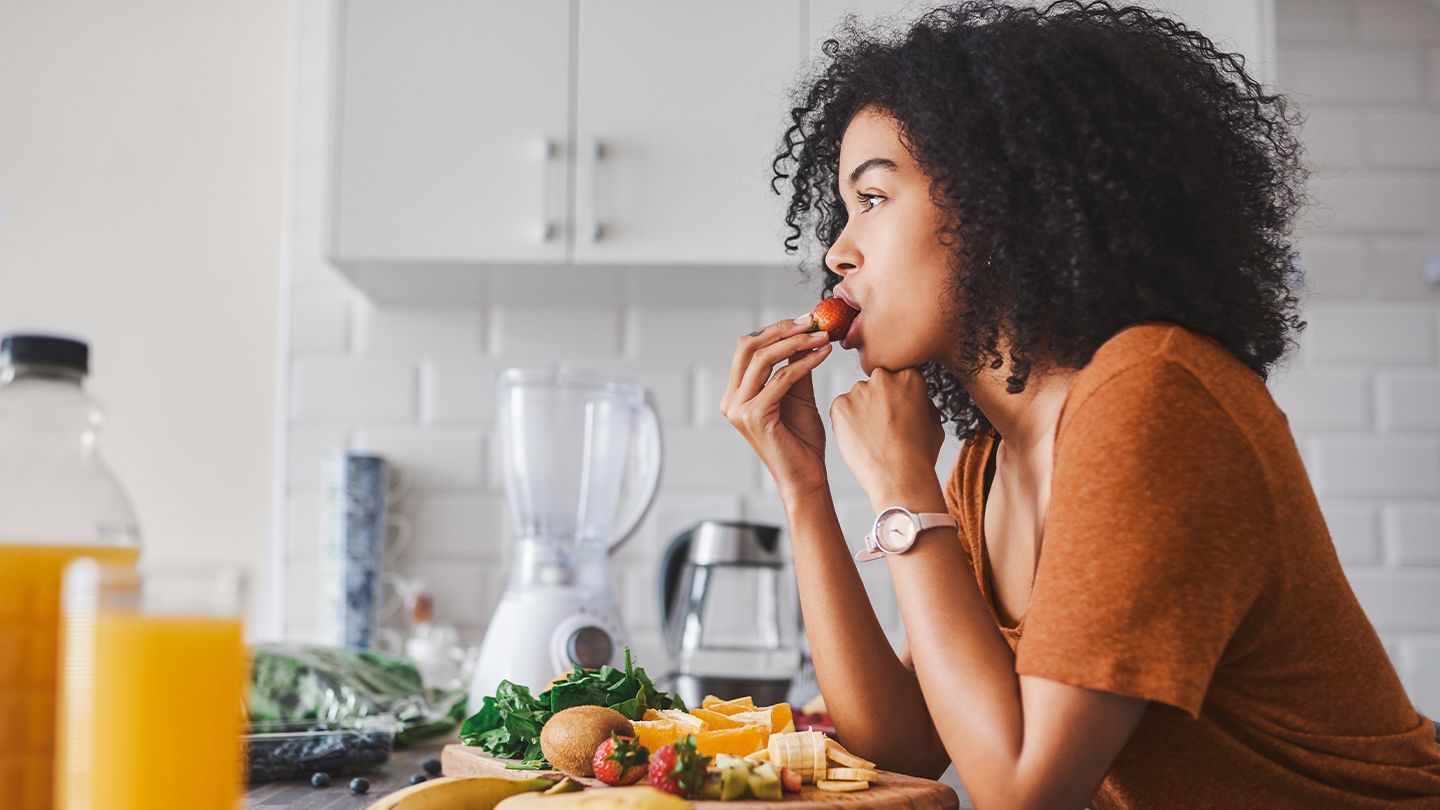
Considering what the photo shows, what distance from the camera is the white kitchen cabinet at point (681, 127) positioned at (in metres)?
2.12

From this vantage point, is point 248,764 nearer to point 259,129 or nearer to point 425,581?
point 425,581

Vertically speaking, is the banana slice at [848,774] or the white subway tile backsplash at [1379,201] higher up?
the white subway tile backsplash at [1379,201]

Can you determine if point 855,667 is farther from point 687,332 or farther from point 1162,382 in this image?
point 687,332

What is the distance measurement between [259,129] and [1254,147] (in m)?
1.94

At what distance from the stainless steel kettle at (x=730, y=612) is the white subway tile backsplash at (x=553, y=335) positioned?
1.65 feet

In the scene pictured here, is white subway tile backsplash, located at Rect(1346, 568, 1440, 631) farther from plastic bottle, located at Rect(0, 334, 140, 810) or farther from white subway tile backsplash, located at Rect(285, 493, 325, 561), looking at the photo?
plastic bottle, located at Rect(0, 334, 140, 810)

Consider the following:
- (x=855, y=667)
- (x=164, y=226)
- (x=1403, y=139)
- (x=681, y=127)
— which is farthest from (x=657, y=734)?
(x=1403, y=139)

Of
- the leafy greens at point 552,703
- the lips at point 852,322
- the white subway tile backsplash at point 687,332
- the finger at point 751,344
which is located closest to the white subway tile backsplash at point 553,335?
the white subway tile backsplash at point 687,332

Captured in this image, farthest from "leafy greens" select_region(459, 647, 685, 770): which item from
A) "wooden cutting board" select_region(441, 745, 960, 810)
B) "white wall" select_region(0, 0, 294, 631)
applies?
"white wall" select_region(0, 0, 294, 631)

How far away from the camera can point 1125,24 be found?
1236 millimetres

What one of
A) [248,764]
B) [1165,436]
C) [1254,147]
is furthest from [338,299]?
[1165,436]

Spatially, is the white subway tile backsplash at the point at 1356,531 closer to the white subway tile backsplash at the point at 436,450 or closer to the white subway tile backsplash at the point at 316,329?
the white subway tile backsplash at the point at 436,450

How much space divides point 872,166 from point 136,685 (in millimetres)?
864

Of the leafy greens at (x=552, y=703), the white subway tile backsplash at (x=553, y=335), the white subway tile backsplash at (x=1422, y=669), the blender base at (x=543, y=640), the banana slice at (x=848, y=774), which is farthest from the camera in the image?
the white subway tile backsplash at (x=553, y=335)
